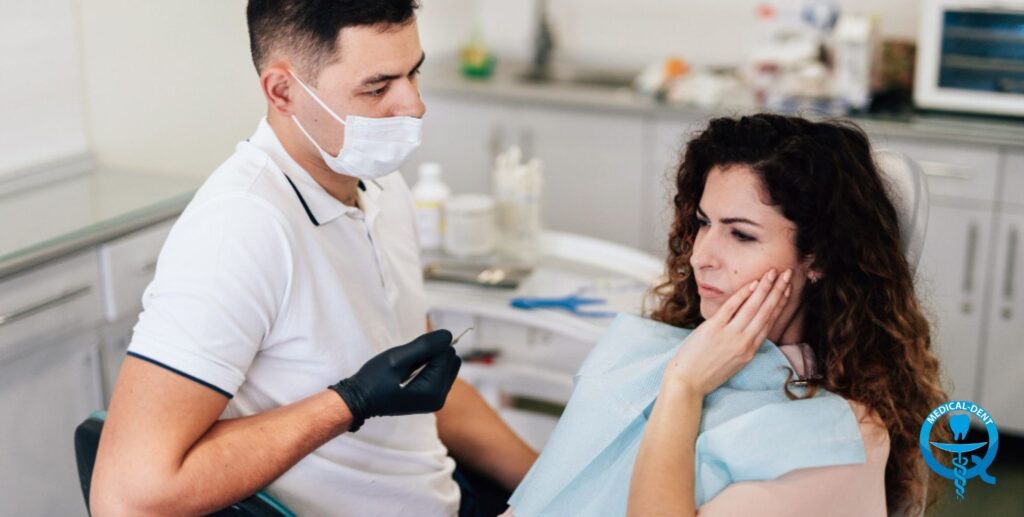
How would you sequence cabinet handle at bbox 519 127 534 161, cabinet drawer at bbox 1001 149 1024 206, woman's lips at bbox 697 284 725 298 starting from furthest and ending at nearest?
1. cabinet handle at bbox 519 127 534 161
2. cabinet drawer at bbox 1001 149 1024 206
3. woman's lips at bbox 697 284 725 298

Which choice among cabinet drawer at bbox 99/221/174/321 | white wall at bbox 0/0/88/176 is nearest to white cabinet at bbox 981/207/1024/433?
cabinet drawer at bbox 99/221/174/321

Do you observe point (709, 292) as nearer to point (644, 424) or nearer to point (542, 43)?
point (644, 424)

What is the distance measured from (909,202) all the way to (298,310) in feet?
2.78

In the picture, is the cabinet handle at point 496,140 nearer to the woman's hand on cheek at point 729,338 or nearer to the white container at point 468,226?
the white container at point 468,226

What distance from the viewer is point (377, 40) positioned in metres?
1.57

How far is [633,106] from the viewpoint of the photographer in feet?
11.4

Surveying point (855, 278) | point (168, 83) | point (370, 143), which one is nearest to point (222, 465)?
point (370, 143)

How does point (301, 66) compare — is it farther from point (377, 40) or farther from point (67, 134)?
point (67, 134)

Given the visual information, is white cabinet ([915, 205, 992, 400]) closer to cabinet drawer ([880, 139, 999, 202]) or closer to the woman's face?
cabinet drawer ([880, 139, 999, 202])

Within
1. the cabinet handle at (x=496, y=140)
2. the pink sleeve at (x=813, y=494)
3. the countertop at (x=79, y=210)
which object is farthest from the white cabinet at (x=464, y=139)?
the pink sleeve at (x=813, y=494)

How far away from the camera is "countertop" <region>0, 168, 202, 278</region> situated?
224 cm

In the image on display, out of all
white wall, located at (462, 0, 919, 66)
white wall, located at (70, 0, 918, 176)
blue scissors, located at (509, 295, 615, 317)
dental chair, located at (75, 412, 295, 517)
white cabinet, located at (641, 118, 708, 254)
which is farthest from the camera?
white wall, located at (462, 0, 919, 66)

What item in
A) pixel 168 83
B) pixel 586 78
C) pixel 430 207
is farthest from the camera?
pixel 586 78

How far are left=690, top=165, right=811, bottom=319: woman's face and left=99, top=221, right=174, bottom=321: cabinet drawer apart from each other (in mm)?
1330
